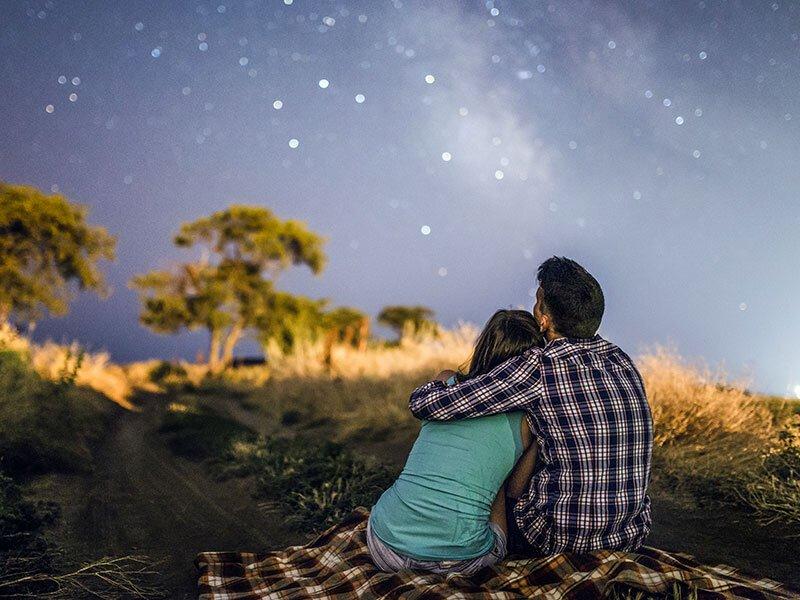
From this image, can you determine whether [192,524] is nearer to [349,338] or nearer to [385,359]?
[385,359]

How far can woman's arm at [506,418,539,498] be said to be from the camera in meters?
3.12

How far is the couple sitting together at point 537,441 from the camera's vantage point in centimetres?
296

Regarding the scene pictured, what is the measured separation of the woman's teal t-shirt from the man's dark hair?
0.49m

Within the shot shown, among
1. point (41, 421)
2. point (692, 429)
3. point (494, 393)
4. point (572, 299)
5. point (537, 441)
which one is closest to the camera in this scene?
point (494, 393)

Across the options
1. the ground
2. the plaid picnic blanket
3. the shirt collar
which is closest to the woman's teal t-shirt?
the plaid picnic blanket

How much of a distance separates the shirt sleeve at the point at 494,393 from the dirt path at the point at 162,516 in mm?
2269

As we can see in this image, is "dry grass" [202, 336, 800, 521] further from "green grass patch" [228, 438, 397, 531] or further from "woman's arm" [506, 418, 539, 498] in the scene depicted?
"woman's arm" [506, 418, 539, 498]

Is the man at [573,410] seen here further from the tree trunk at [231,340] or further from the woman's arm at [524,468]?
the tree trunk at [231,340]

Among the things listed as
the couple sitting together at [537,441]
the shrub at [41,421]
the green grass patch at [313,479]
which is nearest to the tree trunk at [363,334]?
the shrub at [41,421]

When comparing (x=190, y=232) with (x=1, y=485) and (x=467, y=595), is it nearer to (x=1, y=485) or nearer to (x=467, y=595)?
(x=1, y=485)

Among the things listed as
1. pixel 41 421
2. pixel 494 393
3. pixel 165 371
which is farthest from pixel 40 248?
pixel 494 393

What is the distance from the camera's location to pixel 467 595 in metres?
2.89

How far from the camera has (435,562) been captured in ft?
10.3

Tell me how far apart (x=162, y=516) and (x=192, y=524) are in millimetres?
414
